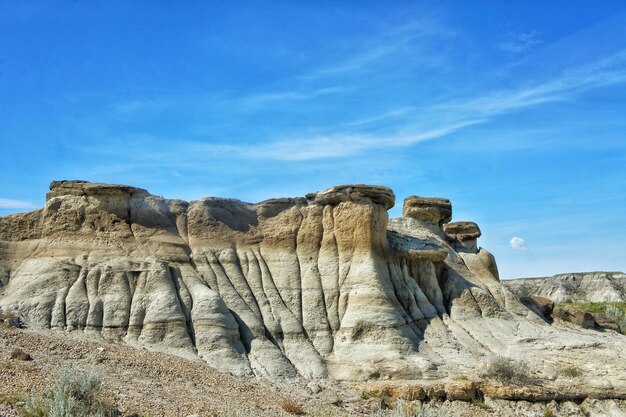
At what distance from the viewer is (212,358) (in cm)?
2472

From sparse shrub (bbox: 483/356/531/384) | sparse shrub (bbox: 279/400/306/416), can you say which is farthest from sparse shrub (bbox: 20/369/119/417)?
sparse shrub (bbox: 483/356/531/384)

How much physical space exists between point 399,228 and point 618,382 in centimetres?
1430

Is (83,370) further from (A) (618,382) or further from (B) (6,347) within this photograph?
(A) (618,382)

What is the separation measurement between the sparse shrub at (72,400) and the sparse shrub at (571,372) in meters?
17.1

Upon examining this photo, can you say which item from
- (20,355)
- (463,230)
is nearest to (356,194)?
(463,230)

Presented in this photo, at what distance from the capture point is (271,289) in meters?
29.8

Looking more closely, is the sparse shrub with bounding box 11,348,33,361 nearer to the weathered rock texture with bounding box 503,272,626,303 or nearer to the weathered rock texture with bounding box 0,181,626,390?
the weathered rock texture with bounding box 0,181,626,390

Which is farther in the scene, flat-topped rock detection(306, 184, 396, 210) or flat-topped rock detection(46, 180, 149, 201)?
flat-topped rock detection(306, 184, 396, 210)

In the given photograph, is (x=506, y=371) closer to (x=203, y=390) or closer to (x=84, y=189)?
(x=203, y=390)

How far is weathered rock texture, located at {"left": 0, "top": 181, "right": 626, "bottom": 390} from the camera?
25734 mm

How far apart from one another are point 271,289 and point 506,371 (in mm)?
10107

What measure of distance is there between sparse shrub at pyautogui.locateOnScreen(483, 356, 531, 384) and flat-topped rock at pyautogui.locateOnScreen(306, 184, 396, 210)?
9.16 metres

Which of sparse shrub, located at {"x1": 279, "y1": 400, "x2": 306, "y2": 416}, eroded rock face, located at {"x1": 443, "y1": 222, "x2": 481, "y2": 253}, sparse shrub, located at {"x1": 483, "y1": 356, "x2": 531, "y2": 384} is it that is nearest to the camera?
sparse shrub, located at {"x1": 279, "y1": 400, "x2": 306, "y2": 416}

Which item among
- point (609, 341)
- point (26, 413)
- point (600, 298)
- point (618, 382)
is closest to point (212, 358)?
point (26, 413)
